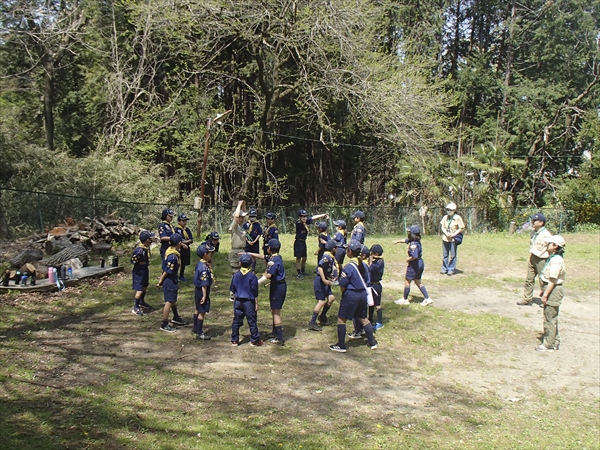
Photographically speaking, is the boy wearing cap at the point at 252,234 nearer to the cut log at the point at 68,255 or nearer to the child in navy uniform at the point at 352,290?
the child in navy uniform at the point at 352,290

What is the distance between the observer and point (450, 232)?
560 inches

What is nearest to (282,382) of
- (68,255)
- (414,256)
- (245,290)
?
(245,290)

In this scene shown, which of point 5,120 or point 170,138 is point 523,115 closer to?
point 170,138

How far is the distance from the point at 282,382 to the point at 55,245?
858 centimetres

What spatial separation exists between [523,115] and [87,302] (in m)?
34.6

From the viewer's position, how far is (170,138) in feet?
84.1

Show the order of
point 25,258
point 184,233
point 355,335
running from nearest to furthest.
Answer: point 355,335 → point 184,233 → point 25,258

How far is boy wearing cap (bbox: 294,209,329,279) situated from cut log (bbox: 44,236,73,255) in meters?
5.74

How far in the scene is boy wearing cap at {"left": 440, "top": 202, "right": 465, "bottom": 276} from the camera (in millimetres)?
14078

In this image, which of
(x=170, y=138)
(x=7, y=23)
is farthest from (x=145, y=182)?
(x=7, y=23)

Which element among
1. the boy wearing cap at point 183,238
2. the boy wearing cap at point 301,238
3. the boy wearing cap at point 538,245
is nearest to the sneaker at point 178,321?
the boy wearing cap at point 183,238

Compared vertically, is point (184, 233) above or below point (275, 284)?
above

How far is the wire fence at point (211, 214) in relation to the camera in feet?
50.1

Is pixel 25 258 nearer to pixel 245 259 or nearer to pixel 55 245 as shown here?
pixel 55 245
